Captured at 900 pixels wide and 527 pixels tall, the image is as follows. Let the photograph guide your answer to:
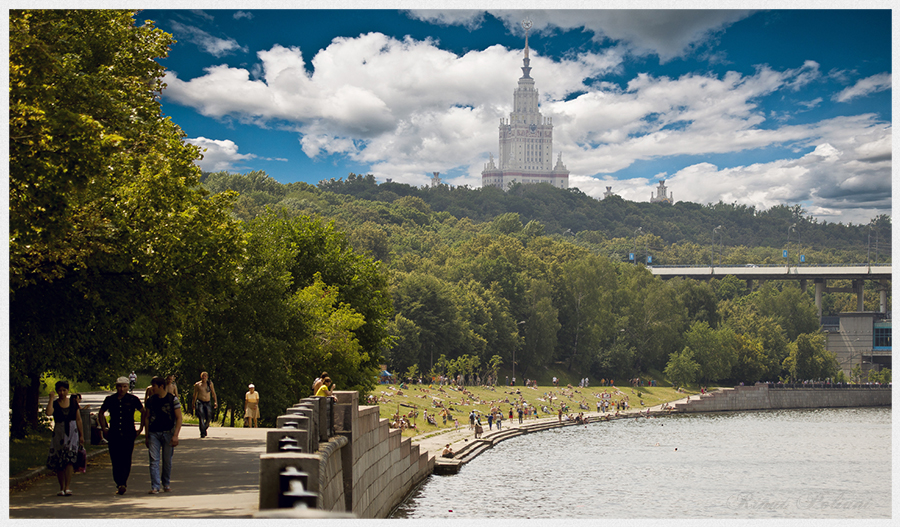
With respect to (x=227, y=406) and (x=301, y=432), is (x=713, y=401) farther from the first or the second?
(x=301, y=432)

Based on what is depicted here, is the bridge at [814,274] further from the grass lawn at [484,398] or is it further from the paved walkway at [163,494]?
the paved walkway at [163,494]

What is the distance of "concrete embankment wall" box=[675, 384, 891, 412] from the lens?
95.6 metres

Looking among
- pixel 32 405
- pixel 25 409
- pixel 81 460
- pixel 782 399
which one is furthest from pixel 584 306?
pixel 81 460

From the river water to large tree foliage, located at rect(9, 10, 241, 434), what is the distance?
12215mm

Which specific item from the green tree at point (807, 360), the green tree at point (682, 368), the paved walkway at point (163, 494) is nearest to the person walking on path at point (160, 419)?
the paved walkway at point (163, 494)

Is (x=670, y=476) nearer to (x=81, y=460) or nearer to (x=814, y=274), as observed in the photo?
(x=81, y=460)

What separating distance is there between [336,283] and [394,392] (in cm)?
2041

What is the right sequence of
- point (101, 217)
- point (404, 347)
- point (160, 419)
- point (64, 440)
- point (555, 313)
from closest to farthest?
1. point (160, 419)
2. point (64, 440)
3. point (101, 217)
4. point (404, 347)
5. point (555, 313)

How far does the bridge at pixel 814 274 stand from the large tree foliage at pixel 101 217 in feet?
393

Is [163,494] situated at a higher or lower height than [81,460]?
lower

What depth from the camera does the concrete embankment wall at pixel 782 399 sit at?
3765 inches

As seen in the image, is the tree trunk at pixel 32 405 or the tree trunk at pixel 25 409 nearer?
the tree trunk at pixel 25 409

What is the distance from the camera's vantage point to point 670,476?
48688 millimetres

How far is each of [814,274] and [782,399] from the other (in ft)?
146
